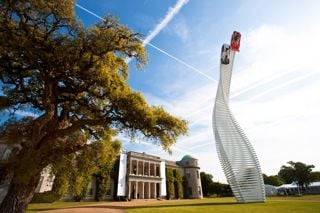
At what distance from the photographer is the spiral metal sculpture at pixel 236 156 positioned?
27.3 m

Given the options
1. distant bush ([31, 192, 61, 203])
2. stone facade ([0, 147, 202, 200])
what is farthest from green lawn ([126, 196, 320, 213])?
stone facade ([0, 147, 202, 200])

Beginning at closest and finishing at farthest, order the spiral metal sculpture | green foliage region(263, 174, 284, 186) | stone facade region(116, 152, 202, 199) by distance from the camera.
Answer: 1. the spiral metal sculpture
2. stone facade region(116, 152, 202, 199)
3. green foliage region(263, 174, 284, 186)

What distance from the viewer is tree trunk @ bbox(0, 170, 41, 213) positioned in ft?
32.1

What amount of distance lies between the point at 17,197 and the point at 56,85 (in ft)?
19.4

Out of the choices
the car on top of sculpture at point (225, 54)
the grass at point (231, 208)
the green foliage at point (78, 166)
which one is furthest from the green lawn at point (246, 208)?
the car on top of sculpture at point (225, 54)

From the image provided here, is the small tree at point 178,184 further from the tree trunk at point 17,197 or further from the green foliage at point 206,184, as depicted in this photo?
the tree trunk at point 17,197

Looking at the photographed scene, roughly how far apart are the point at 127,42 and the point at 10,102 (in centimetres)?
725

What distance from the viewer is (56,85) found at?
12.2 meters

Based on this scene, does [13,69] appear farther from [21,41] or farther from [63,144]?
[63,144]

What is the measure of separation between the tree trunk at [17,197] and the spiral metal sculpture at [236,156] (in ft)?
77.4

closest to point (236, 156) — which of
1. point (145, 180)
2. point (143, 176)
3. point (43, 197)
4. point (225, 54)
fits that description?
point (225, 54)

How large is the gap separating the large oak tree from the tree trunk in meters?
0.04

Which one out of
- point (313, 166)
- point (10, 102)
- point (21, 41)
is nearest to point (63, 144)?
point (10, 102)

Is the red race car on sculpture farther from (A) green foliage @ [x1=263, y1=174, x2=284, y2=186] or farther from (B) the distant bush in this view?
(A) green foliage @ [x1=263, y1=174, x2=284, y2=186]
